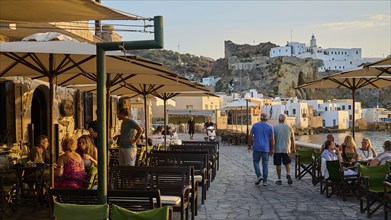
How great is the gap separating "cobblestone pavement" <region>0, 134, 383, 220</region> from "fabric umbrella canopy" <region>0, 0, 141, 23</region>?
3.95 meters

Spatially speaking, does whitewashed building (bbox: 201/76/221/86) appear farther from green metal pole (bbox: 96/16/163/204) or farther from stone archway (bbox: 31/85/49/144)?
green metal pole (bbox: 96/16/163/204)

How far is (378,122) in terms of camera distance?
370 feet

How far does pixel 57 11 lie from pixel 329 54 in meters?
153

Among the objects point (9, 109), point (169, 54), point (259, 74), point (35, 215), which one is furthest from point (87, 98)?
point (169, 54)

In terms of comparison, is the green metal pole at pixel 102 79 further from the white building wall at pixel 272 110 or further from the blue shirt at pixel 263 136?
the white building wall at pixel 272 110

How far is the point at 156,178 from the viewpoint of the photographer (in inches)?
268

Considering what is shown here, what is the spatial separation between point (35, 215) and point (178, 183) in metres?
2.23

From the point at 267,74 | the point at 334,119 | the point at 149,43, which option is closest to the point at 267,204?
the point at 149,43

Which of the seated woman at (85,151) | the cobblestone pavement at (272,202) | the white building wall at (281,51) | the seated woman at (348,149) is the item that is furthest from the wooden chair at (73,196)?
the white building wall at (281,51)

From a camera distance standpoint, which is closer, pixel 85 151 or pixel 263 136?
pixel 85 151

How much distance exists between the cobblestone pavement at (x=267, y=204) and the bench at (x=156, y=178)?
→ 3.05 ft

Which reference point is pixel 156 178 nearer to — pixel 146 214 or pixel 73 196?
pixel 73 196

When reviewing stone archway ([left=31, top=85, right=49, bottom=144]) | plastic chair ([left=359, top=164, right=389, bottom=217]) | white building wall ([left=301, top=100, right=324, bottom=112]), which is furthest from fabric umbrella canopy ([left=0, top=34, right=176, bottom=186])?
white building wall ([left=301, top=100, right=324, bottom=112])

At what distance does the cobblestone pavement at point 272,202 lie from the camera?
303 inches
